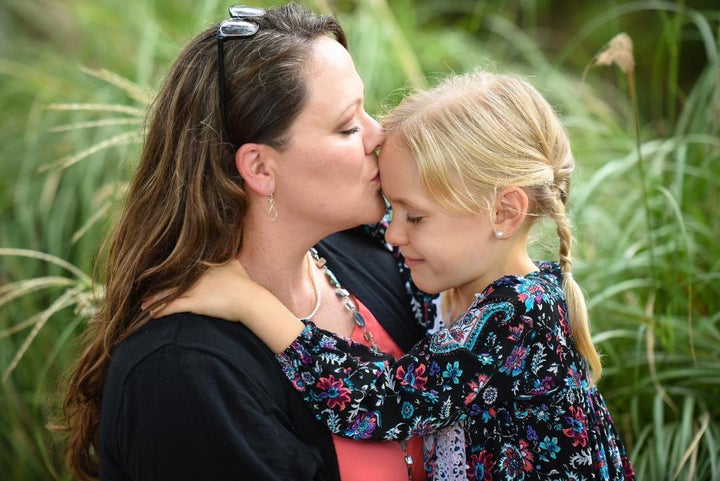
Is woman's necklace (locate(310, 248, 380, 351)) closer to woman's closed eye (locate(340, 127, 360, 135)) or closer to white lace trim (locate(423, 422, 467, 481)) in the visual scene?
white lace trim (locate(423, 422, 467, 481))

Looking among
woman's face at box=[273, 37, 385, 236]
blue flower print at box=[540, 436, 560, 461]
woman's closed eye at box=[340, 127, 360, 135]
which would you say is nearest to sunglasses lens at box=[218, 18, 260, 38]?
woman's face at box=[273, 37, 385, 236]

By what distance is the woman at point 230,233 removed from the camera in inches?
66.6

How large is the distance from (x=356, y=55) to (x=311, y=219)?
1.87 metres

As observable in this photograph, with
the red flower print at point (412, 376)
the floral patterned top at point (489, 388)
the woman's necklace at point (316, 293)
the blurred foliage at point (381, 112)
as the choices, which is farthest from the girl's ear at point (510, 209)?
the blurred foliage at point (381, 112)

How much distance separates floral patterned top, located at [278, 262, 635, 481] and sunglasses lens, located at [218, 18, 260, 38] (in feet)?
2.16

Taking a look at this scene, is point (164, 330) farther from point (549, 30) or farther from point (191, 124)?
point (549, 30)

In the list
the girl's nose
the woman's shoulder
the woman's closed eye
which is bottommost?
the woman's shoulder

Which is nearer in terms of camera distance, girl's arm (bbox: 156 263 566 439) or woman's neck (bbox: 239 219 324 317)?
girl's arm (bbox: 156 263 566 439)

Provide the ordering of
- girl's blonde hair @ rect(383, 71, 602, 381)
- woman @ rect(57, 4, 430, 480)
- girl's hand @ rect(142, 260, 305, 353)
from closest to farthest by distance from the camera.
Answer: woman @ rect(57, 4, 430, 480), girl's hand @ rect(142, 260, 305, 353), girl's blonde hair @ rect(383, 71, 602, 381)

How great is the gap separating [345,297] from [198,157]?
0.55 metres

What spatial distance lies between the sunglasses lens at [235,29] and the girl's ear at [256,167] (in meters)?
0.24

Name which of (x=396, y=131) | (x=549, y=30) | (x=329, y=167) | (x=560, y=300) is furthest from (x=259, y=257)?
(x=549, y=30)

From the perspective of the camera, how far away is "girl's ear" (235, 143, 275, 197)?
1.89 m

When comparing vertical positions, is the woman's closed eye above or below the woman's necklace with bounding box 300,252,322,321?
above
